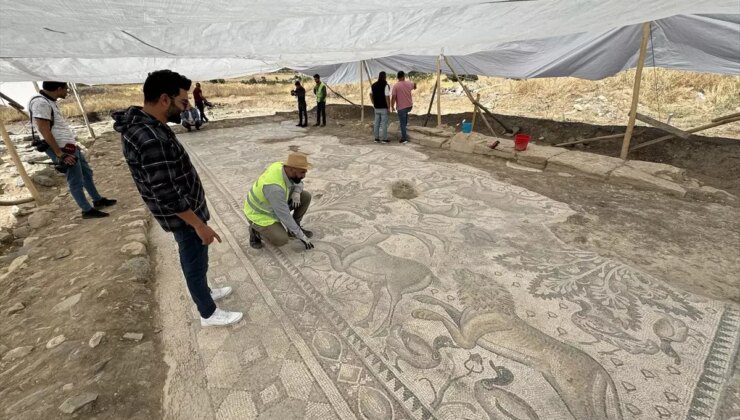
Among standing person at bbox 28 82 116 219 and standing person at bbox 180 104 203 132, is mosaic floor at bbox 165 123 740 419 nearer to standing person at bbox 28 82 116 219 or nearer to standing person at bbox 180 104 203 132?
standing person at bbox 28 82 116 219

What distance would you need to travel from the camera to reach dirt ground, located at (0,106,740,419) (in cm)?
196

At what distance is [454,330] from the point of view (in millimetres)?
2311

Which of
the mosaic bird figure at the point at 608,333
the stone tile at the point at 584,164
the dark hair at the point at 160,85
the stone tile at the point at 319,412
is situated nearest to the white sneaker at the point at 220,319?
the stone tile at the point at 319,412

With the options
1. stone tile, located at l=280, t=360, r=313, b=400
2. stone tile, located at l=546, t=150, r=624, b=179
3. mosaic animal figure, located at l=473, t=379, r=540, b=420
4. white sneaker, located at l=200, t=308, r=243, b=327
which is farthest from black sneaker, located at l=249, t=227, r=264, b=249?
stone tile, located at l=546, t=150, r=624, b=179

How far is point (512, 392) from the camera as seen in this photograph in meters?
1.88

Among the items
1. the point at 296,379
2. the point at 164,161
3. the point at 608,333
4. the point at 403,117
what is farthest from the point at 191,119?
the point at 608,333

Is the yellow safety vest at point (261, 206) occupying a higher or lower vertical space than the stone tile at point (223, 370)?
higher

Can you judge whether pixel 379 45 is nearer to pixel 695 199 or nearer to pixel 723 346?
pixel 723 346

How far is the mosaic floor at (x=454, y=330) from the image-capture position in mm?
1851

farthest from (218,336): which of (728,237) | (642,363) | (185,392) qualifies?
(728,237)

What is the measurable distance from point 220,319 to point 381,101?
620cm

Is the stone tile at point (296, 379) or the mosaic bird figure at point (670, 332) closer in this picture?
the stone tile at point (296, 379)

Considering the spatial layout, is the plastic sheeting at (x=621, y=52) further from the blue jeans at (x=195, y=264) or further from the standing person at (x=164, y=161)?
the blue jeans at (x=195, y=264)

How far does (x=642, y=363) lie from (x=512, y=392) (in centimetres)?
88
